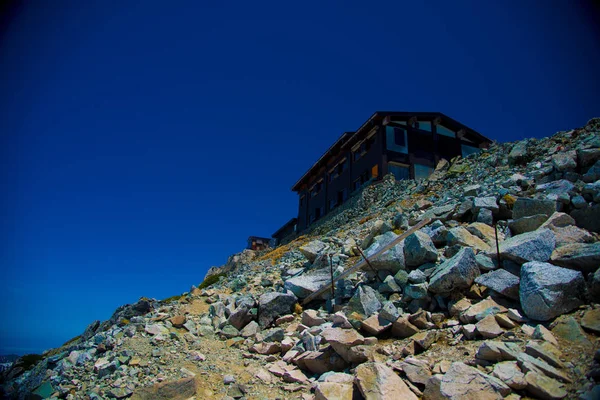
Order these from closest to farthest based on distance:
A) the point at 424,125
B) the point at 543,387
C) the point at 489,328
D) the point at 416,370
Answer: the point at 543,387 < the point at 416,370 < the point at 489,328 < the point at 424,125

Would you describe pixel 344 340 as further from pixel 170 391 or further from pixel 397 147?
pixel 397 147

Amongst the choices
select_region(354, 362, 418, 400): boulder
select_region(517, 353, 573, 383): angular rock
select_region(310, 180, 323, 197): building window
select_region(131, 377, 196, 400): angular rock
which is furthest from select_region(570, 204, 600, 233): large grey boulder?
select_region(310, 180, 323, 197): building window

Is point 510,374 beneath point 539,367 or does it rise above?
beneath

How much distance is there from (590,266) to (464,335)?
2826 mm

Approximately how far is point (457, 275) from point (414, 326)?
165cm

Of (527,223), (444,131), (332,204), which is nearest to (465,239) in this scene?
(527,223)

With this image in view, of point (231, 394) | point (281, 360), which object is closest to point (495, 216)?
point (281, 360)

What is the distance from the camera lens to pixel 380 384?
230 inches

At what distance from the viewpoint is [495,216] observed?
38.0ft

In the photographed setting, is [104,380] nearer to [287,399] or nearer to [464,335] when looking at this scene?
[287,399]

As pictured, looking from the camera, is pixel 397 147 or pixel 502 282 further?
pixel 397 147

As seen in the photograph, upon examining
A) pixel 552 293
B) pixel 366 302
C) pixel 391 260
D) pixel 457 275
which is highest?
pixel 391 260

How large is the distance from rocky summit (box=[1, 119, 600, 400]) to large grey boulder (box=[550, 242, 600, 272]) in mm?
30

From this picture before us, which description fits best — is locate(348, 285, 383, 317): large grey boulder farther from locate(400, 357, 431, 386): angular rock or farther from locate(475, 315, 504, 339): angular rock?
locate(475, 315, 504, 339): angular rock
